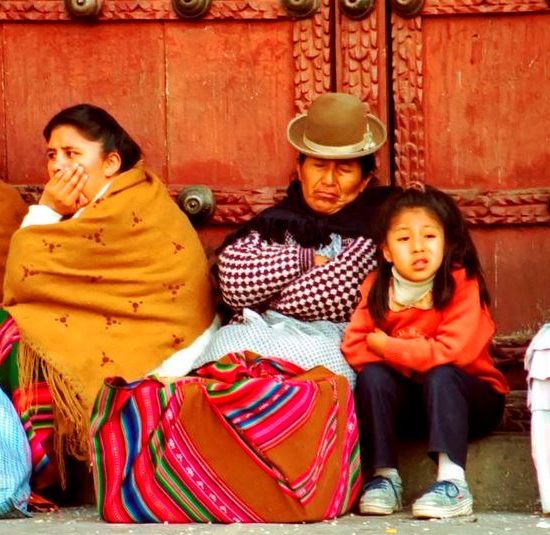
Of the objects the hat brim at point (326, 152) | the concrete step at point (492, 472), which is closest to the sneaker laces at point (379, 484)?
the concrete step at point (492, 472)

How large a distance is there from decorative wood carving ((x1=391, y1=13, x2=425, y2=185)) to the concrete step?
870 millimetres

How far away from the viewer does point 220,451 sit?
4.08m

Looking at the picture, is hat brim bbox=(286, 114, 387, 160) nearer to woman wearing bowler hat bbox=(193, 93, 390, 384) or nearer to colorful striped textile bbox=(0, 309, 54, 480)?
woman wearing bowler hat bbox=(193, 93, 390, 384)

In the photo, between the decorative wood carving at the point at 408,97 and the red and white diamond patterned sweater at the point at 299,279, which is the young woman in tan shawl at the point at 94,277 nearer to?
the red and white diamond patterned sweater at the point at 299,279

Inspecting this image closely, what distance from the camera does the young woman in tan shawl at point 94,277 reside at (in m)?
4.39

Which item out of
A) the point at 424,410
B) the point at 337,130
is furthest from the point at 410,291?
the point at 337,130

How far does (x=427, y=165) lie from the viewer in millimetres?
4926

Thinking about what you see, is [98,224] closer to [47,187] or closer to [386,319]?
[47,187]

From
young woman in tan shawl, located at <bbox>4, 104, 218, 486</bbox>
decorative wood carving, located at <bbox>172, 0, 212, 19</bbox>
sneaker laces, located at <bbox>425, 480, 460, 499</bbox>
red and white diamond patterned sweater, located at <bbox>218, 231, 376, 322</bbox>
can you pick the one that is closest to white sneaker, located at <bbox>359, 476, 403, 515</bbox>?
sneaker laces, located at <bbox>425, 480, 460, 499</bbox>

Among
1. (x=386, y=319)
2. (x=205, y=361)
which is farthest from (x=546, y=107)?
(x=205, y=361)

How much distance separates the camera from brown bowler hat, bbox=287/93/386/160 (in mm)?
4676

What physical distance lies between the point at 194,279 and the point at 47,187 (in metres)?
0.49

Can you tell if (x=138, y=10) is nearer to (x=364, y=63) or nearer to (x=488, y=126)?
(x=364, y=63)

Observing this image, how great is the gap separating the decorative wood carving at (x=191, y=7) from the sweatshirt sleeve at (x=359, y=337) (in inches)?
41.4
